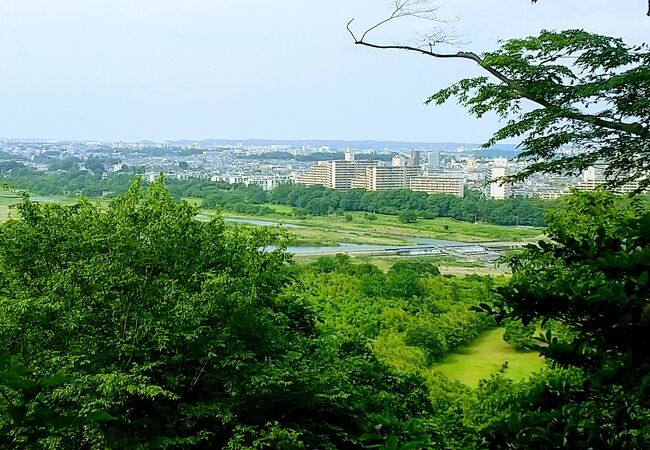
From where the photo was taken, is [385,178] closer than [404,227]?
No

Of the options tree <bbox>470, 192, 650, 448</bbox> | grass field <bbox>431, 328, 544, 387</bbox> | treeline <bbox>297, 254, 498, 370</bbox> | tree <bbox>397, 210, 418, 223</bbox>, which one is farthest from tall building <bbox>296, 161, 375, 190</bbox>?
tree <bbox>470, 192, 650, 448</bbox>

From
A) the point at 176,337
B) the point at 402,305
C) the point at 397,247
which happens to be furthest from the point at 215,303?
the point at 397,247

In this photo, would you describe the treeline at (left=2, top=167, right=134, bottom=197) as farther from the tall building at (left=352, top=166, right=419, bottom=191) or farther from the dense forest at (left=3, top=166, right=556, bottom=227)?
the tall building at (left=352, top=166, right=419, bottom=191)

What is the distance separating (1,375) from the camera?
48.2 inches

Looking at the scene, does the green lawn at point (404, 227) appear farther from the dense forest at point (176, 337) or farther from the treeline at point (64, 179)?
the dense forest at point (176, 337)

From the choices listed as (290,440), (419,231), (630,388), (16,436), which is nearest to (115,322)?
(290,440)

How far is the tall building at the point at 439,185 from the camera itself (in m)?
25.0

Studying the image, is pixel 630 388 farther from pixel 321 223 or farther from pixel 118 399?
pixel 321 223

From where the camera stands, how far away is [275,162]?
1435 inches

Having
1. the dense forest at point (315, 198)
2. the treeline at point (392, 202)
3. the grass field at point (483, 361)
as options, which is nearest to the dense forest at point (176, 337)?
the dense forest at point (315, 198)

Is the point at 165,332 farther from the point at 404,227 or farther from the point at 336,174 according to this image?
the point at 336,174

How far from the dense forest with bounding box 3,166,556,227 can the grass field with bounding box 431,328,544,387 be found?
128 inches

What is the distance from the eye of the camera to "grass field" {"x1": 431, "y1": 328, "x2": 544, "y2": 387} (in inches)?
568

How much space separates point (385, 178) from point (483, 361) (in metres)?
15.5
